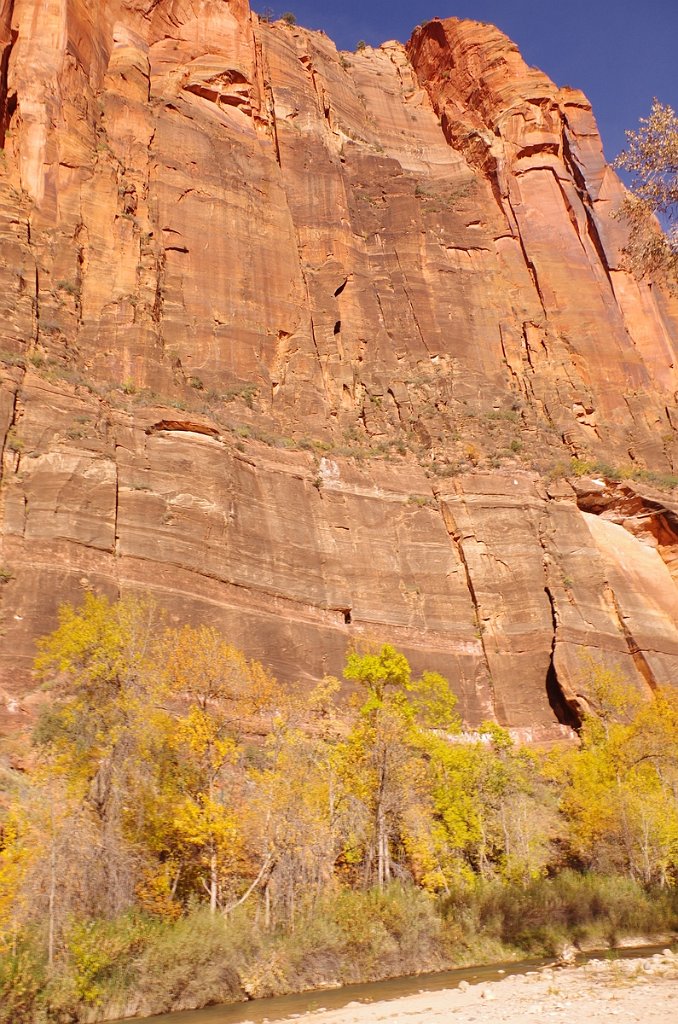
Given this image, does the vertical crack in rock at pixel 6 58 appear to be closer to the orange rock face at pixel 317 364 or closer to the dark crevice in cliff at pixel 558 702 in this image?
the orange rock face at pixel 317 364

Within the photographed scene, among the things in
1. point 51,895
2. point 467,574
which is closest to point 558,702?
point 467,574

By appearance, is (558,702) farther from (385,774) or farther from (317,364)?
(317,364)

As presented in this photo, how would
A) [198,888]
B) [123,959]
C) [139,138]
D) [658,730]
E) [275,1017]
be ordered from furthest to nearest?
1. [139,138]
2. [658,730]
3. [198,888]
4. [123,959]
5. [275,1017]

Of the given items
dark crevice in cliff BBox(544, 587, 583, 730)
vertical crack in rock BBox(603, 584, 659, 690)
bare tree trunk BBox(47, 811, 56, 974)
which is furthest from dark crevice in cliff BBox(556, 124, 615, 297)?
bare tree trunk BBox(47, 811, 56, 974)

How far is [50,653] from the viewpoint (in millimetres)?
20375

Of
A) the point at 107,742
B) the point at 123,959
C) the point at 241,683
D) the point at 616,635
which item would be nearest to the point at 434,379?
the point at 616,635

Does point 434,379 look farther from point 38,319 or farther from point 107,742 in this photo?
point 107,742

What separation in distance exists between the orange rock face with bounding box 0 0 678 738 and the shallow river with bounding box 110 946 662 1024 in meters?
9.68

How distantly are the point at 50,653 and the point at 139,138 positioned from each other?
104 ft

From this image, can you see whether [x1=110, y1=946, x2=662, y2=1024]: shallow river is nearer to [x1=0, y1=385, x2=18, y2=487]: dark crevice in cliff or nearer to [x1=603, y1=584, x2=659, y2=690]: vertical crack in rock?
[x1=603, y1=584, x2=659, y2=690]: vertical crack in rock

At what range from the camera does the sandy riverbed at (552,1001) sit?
10.9 m

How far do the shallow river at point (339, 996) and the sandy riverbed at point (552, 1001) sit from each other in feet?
1.96

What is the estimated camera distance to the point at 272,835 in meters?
17.7

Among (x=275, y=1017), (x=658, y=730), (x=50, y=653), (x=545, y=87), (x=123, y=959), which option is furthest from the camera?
→ (x=545, y=87)
